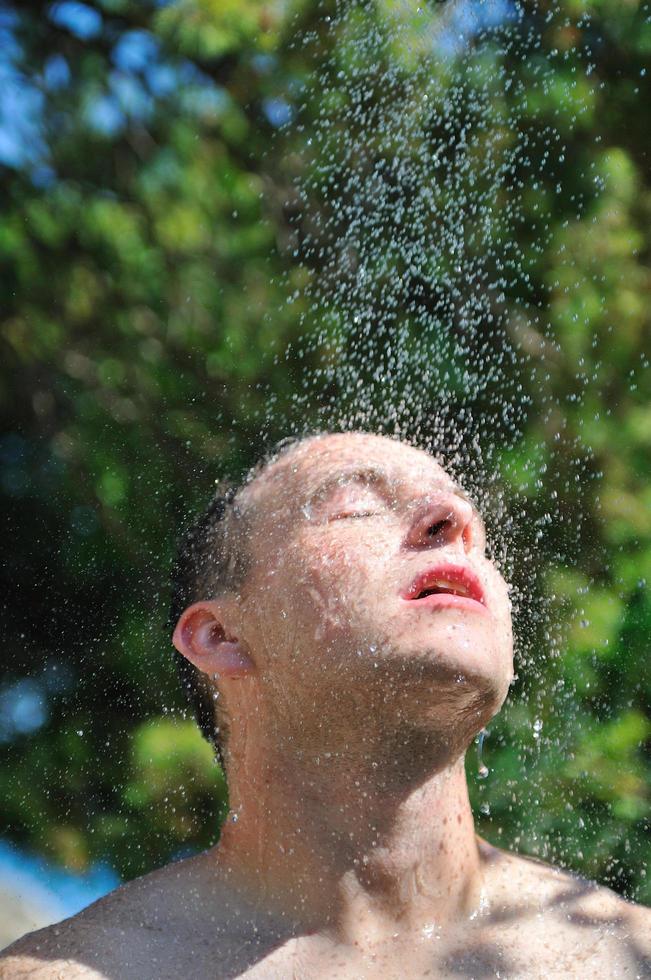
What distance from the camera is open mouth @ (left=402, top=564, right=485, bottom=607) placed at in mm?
2426

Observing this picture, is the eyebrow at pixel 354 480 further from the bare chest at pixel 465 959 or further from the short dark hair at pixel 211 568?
the bare chest at pixel 465 959

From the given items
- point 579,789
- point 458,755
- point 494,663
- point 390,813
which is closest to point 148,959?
point 390,813

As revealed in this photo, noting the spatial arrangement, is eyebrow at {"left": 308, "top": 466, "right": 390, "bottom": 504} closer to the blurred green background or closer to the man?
the man

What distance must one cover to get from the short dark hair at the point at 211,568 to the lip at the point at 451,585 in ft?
1.54

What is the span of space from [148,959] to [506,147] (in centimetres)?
313

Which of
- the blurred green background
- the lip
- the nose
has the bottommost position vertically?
the lip

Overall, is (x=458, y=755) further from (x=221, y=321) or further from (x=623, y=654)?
(x=221, y=321)

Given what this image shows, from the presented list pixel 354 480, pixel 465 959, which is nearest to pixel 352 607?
pixel 354 480

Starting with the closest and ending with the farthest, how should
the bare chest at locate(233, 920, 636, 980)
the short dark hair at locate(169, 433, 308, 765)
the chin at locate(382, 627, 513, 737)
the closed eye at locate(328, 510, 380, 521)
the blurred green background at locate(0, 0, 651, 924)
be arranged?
the chin at locate(382, 627, 513, 737) → the bare chest at locate(233, 920, 636, 980) → the closed eye at locate(328, 510, 380, 521) → the short dark hair at locate(169, 433, 308, 765) → the blurred green background at locate(0, 0, 651, 924)

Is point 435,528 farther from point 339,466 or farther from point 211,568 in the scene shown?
point 211,568

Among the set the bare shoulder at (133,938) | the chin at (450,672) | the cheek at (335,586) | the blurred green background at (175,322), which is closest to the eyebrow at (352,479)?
the cheek at (335,586)

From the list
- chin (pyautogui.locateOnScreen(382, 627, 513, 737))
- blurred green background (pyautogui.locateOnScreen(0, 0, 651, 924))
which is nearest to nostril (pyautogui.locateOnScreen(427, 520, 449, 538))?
chin (pyautogui.locateOnScreen(382, 627, 513, 737))

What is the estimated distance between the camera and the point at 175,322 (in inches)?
173

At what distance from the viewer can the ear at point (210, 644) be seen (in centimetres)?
271
